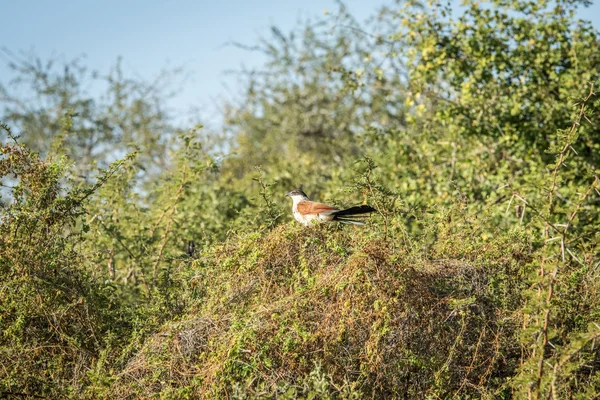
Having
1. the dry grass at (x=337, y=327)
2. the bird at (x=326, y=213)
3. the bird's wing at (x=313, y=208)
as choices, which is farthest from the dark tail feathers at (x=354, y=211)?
the dry grass at (x=337, y=327)

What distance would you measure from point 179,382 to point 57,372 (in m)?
1.00

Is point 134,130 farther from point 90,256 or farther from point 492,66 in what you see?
point 90,256

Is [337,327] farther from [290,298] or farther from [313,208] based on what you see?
[313,208]

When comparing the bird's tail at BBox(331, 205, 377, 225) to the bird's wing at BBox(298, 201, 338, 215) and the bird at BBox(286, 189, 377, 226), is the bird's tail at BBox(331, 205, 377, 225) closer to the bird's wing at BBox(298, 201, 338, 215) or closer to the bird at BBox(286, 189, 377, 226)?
the bird at BBox(286, 189, 377, 226)

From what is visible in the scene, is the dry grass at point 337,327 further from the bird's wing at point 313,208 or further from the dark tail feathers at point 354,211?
the bird's wing at point 313,208

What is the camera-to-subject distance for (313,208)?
617 centimetres

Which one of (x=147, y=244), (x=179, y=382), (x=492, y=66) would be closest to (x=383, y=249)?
(x=179, y=382)

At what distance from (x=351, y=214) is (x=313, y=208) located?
1.41ft

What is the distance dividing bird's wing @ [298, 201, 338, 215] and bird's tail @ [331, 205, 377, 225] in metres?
0.11

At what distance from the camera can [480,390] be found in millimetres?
4684

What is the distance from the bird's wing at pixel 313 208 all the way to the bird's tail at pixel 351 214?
108 millimetres

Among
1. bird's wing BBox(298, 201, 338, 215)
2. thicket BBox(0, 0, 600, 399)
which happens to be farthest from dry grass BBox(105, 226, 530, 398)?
bird's wing BBox(298, 201, 338, 215)

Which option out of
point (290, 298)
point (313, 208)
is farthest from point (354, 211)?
point (290, 298)

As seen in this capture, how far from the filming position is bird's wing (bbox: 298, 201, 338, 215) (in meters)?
6.05
